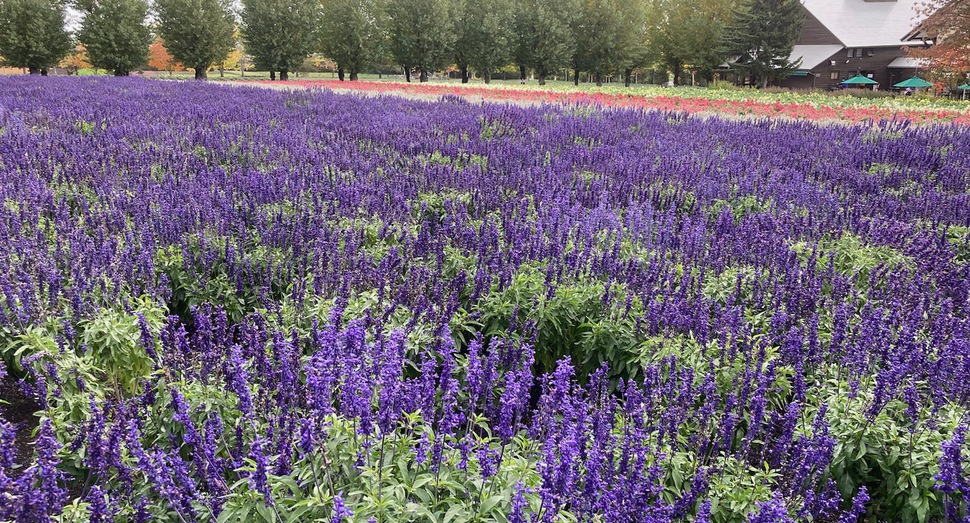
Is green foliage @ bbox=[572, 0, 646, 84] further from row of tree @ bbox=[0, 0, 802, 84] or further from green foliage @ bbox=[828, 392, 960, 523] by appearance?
green foliage @ bbox=[828, 392, 960, 523]

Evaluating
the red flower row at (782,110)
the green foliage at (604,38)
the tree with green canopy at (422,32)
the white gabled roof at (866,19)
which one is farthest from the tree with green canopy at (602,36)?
the red flower row at (782,110)

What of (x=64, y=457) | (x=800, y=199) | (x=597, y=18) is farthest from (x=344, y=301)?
(x=597, y=18)

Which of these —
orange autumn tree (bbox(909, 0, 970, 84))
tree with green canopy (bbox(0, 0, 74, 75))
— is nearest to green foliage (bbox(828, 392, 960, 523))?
orange autumn tree (bbox(909, 0, 970, 84))

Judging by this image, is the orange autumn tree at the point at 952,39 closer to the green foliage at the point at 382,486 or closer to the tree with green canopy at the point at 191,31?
the green foliage at the point at 382,486

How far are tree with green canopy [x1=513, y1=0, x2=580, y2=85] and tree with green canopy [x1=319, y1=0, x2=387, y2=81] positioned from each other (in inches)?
559

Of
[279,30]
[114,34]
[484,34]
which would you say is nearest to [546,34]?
[484,34]

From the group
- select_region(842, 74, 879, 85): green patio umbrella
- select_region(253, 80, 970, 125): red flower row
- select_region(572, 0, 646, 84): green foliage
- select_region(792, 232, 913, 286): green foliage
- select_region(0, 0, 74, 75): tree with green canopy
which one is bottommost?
select_region(792, 232, 913, 286): green foliage

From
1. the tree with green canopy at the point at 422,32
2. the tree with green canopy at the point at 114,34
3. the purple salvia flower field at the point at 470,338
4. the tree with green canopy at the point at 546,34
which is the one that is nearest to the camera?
the purple salvia flower field at the point at 470,338

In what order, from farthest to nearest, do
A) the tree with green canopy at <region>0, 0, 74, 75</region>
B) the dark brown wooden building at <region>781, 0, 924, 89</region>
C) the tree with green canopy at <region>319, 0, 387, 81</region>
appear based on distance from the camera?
1. the dark brown wooden building at <region>781, 0, 924, 89</region>
2. the tree with green canopy at <region>319, 0, 387, 81</region>
3. the tree with green canopy at <region>0, 0, 74, 75</region>

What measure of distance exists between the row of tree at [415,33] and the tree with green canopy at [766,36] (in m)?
0.11

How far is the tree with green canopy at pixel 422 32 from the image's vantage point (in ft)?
177

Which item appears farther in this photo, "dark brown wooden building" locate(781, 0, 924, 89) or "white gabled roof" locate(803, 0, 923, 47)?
"white gabled roof" locate(803, 0, 923, 47)

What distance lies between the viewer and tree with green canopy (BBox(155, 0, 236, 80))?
49.6 metres

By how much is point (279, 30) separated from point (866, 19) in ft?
208
